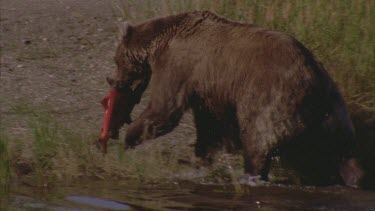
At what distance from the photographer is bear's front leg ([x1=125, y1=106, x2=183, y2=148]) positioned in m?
8.41

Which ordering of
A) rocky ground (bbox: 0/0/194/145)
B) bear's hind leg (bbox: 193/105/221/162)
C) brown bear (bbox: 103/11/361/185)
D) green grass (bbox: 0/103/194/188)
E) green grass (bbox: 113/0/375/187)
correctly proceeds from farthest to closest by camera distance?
rocky ground (bbox: 0/0/194/145)
green grass (bbox: 113/0/375/187)
bear's hind leg (bbox: 193/105/221/162)
green grass (bbox: 0/103/194/188)
brown bear (bbox: 103/11/361/185)

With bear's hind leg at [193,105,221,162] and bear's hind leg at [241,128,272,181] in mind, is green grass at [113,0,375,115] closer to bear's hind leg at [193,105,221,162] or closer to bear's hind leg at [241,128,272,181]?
bear's hind leg at [193,105,221,162]

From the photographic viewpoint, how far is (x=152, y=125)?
27.9 ft

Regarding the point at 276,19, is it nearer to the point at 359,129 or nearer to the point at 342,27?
the point at 342,27

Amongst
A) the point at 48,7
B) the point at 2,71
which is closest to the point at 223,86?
the point at 2,71

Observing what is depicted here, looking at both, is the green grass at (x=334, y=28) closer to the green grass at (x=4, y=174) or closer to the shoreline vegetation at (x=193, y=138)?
the shoreline vegetation at (x=193, y=138)

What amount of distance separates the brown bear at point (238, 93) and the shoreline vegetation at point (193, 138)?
0.28 metres

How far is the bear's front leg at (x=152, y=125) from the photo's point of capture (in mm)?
8406

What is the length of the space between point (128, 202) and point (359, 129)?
2.20 meters

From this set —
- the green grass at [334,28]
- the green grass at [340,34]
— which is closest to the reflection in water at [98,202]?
the green grass at [340,34]

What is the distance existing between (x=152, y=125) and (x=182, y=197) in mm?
806

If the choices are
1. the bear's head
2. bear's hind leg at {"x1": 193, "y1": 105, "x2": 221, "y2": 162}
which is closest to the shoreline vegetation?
bear's hind leg at {"x1": 193, "y1": 105, "x2": 221, "y2": 162}

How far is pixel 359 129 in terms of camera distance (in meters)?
Answer: 8.91

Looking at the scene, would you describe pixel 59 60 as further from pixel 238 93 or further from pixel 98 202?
pixel 98 202
